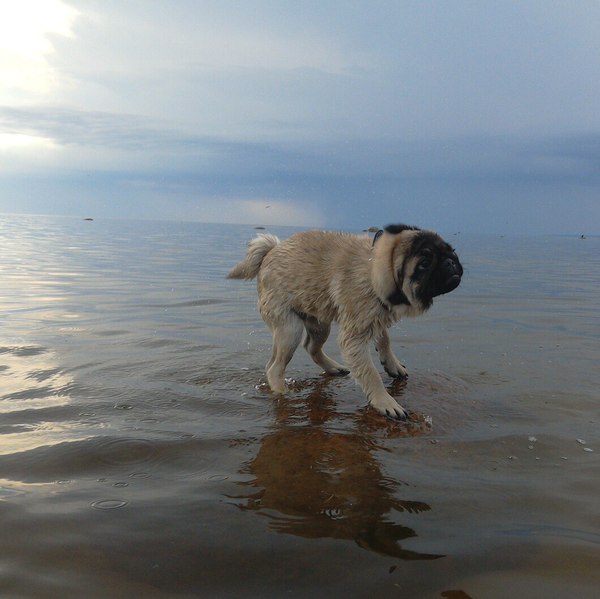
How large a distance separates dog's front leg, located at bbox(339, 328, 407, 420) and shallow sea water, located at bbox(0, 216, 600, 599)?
0.18 metres

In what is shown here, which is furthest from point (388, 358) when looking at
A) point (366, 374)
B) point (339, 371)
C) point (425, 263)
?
point (425, 263)

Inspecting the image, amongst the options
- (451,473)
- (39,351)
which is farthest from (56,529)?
(39,351)

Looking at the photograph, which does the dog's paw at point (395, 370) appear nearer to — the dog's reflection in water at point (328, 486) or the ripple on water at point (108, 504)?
the dog's reflection in water at point (328, 486)

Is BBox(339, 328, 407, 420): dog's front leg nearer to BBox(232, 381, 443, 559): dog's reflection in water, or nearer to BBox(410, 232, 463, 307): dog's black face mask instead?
BBox(232, 381, 443, 559): dog's reflection in water

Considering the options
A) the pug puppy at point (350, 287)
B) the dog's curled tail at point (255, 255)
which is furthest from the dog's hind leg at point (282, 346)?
the dog's curled tail at point (255, 255)

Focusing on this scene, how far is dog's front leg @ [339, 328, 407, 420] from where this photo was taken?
5.38 meters

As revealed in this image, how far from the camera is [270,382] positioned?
6348 mm

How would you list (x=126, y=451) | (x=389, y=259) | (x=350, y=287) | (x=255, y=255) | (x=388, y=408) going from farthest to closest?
(x=255, y=255) < (x=350, y=287) < (x=389, y=259) < (x=388, y=408) < (x=126, y=451)

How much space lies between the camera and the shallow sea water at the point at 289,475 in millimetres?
2646

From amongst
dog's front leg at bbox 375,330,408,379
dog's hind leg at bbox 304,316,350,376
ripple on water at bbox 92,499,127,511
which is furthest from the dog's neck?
ripple on water at bbox 92,499,127,511

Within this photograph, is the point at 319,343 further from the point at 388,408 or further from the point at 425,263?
the point at 425,263

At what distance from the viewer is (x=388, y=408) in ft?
17.6

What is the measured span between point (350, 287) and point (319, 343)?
4.65 feet

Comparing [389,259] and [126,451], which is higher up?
[389,259]
